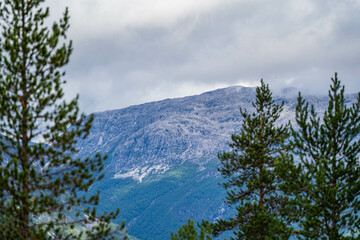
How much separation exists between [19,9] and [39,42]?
1947 mm

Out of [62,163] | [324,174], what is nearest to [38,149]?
[62,163]

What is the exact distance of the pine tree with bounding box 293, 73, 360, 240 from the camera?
18.2 metres

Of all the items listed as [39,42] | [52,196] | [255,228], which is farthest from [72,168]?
[255,228]

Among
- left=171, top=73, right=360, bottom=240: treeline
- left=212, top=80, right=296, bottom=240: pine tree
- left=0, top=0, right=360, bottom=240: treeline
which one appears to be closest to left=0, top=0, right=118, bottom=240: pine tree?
left=0, top=0, right=360, bottom=240: treeline

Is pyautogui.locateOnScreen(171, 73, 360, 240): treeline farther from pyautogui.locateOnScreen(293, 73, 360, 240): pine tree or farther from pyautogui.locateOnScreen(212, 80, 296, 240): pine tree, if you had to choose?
pyautogui.locateOnScreen(212, 80, 296, 240): pine tree

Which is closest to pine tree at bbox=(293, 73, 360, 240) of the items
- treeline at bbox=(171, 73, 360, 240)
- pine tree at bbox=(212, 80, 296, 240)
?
treeline at bbox=(171, 73, 360, 240)

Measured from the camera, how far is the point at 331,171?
62.2ft

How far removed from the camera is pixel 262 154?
2714 cm

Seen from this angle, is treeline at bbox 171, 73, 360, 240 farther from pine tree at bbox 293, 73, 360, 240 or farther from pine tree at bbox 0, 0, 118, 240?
pine tree at bbox 0, 0, 118, 240

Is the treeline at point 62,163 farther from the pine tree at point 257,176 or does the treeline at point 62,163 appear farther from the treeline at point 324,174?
the pine tree at point 257,176

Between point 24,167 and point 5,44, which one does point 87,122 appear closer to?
point 24,167

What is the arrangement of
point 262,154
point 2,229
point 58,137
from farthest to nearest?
point 262,154 → point 58,137 → point 2,229

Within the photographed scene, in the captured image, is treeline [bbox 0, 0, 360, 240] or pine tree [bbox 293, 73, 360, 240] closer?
treeline [bbox 0, 0, 360, 240]

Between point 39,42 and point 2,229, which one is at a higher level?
point 39,42
